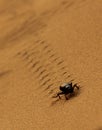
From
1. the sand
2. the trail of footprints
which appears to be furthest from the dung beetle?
the trail of footprints

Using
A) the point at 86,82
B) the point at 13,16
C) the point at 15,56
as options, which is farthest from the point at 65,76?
the point at 13,16

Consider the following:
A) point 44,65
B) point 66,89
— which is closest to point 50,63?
point 44,65

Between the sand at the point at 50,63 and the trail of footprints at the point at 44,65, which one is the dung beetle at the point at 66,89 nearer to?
the sand at the point at 50,63

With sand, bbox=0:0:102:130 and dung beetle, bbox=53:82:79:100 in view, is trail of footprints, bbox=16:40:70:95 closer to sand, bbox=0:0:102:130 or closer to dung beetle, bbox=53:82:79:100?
sand, bbox=0:0:102:130

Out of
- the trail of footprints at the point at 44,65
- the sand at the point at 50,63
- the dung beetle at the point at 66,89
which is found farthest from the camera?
the trail of footprints at the point at 44,65

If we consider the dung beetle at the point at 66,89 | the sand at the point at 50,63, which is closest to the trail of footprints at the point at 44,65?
the sand at the point at 50,63

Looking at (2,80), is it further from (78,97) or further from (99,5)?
(99,5)

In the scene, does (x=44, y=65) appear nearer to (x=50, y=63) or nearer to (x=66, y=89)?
(x=50, y=63)

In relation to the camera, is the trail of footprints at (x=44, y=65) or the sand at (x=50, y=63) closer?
the sand at (x=50, y=63)
